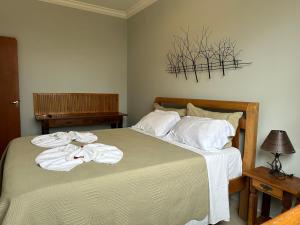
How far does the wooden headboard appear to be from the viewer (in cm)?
389

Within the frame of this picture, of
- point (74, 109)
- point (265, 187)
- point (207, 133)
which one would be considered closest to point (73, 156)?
point (207, 133)

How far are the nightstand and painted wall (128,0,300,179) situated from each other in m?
0.24

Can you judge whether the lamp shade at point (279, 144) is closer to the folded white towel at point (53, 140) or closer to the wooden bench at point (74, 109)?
the folded white towel at point (53, 140)

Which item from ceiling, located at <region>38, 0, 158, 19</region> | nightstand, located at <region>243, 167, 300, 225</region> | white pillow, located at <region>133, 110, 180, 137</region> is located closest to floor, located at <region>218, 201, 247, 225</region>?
nightstand, located at <region>243, 167, 300, 225</region>

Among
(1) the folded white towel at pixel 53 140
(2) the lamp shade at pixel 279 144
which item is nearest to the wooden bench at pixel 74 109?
(1) the folded white towel at pixel 53 140

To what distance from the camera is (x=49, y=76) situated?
3.93 m

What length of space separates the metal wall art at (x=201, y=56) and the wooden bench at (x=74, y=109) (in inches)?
63.4

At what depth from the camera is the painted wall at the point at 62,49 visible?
3674 mm

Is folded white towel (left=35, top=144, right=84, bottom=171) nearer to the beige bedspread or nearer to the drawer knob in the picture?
the beige bedspread

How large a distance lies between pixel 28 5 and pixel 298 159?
4.33 meters

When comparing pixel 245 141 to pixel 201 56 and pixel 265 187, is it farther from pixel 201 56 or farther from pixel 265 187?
pixel 201 56

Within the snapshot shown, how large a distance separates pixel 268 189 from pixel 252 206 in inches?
11.5

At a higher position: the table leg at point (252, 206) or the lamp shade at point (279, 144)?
the lamp shade at point (279, 144)

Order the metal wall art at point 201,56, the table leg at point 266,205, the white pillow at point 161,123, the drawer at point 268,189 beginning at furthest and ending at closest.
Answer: the white pillow at point 161,123 → the metal wall art at point 201,56 → the table leg at point 266,205 → the drawer at point 268,189
